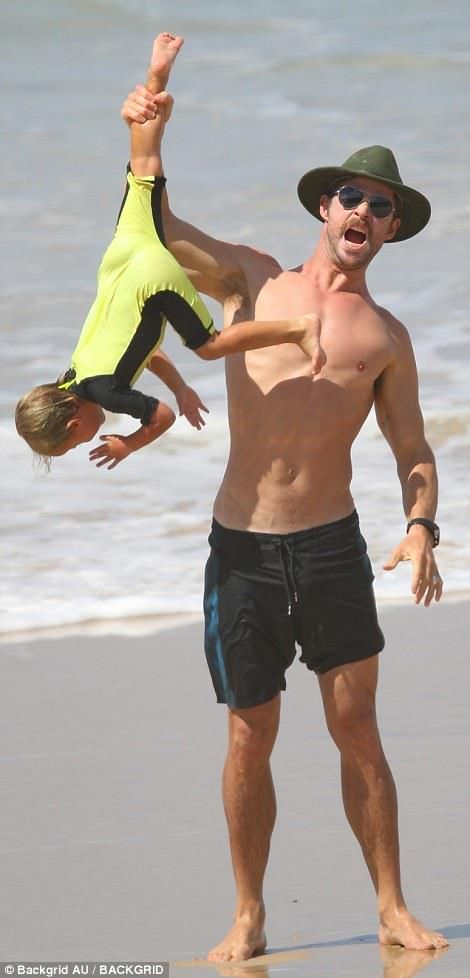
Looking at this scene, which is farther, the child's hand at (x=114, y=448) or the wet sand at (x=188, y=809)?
the wet sand at (x=188, y=809)

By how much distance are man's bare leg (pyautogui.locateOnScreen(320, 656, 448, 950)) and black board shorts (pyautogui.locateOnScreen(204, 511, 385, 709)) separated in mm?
55

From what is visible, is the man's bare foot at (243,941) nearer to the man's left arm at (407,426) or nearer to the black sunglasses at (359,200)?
the man's left arm at (407,426)

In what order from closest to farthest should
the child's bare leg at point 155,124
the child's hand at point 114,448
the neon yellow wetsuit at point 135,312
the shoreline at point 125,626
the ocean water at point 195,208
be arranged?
the neon yellow wetsuit at point 135,312 → the child's bare leg at point 155,124 → the child's hand at point 114,448 → the shoreline at point 125,626 → the ocean water at point 195,208

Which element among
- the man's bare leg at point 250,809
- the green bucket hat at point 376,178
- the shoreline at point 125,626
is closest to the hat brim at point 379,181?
the green bucket hat at point 376,178

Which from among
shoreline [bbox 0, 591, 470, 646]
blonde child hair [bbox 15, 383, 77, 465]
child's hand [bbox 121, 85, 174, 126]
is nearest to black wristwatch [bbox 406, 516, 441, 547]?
blonde child hair [bbox 15, 383, 77, 465]

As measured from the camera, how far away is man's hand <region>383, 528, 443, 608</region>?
407cm

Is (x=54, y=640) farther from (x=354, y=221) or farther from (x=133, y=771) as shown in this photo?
(x=354, y=221)

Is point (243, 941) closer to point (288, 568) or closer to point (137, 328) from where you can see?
point (288, 568)

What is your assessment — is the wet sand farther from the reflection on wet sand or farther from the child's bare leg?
the child's bare leg

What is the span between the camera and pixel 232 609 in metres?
4.20

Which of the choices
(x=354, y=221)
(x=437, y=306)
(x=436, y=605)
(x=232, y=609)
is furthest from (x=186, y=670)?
(x=437, y=306)

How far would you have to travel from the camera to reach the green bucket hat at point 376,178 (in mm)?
4121

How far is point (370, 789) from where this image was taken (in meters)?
4.23

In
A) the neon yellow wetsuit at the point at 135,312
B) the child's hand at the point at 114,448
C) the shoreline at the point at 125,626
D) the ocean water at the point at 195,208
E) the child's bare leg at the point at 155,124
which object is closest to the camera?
the neon yellow wetsuit at the point at 135,312
